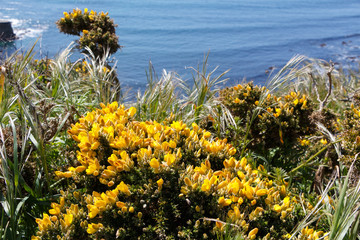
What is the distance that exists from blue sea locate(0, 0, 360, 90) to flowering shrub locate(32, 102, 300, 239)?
Result: 33.2ft

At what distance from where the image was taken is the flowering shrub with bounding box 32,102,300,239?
1801 millimetres

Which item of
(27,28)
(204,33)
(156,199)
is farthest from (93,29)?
(204,33)

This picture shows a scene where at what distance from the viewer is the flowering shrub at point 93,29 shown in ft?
18.5

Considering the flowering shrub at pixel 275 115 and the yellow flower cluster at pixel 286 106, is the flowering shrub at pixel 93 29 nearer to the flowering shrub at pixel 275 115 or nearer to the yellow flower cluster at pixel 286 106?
the flowering shrub at pixel 275 115

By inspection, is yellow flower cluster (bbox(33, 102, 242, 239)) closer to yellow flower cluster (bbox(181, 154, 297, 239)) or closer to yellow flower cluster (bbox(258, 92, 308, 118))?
yellow flower cluster (bbox(181, 154, 297, 239))

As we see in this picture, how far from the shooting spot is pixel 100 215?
1863 mm

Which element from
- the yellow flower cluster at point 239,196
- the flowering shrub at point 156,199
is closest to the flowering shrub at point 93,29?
the flowering shrub at point 156,199

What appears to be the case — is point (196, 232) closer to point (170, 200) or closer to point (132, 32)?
point (170, 200)

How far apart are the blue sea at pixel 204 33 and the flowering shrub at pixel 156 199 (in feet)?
33.2

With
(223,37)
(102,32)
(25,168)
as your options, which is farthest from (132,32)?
(25,168)

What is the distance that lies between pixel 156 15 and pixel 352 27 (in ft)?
48.9

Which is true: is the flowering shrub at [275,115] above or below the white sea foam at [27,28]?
below

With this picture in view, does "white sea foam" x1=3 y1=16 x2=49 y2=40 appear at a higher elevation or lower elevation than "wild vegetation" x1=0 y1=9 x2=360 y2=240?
higher

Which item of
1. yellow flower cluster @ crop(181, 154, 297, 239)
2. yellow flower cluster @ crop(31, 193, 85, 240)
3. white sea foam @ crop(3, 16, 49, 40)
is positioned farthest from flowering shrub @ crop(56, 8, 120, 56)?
white sea foam @ crop(3, 16, 49, 40)
